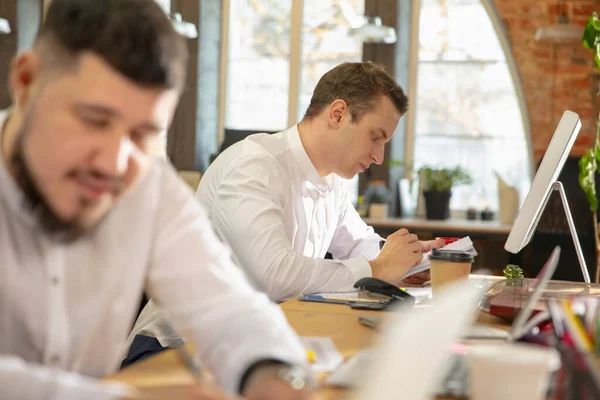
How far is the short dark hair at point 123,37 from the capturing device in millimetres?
1081

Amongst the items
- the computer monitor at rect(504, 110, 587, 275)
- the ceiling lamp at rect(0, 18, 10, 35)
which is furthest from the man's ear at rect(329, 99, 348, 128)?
the ceiling lamp at rect(0, 18, 10, 35)

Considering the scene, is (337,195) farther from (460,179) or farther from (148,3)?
(460,179)

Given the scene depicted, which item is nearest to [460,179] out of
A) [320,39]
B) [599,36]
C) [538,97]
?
[538,97]

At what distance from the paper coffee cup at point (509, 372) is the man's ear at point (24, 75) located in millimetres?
711

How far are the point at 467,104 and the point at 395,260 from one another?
14.5 ft

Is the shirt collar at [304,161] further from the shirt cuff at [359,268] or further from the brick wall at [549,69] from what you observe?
the brick wall at [549,69]

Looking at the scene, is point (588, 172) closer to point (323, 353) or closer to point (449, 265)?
point (449, 265)

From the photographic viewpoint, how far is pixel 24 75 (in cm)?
115

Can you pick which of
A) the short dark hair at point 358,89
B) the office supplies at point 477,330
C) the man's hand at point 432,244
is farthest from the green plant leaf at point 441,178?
the office supplies at point 477,330

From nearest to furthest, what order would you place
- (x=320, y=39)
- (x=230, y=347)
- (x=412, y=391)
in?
1. (x=412, y=391)
2. (x=230, y=347)
3. (x=320, y=39)

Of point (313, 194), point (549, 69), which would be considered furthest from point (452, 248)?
point (549, 69)

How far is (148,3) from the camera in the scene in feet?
3.73

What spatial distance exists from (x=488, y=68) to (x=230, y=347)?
5506mm

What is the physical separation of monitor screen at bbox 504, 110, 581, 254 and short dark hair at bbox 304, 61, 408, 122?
61 centimetres
